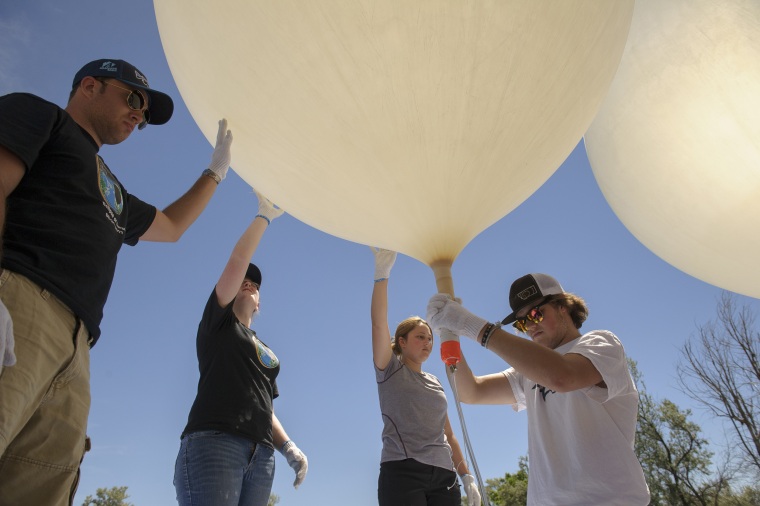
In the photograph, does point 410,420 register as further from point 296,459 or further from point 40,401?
point 40,401

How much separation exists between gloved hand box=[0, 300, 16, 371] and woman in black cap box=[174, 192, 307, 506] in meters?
1.16

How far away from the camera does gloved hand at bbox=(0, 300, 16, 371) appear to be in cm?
87

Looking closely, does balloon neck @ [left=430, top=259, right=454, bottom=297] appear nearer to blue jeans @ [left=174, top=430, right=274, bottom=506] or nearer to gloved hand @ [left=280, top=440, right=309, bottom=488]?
blue jeans @ [left=174, top=430, right=274, bottom=506]

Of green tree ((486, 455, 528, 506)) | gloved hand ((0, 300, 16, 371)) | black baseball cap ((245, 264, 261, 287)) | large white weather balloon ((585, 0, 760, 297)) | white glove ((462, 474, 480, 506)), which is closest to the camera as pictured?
gloved hand ((0, 300, 16, 371))

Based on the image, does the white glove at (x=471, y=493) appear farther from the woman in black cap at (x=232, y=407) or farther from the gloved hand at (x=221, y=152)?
the gloved hand at (x=221, y=152)

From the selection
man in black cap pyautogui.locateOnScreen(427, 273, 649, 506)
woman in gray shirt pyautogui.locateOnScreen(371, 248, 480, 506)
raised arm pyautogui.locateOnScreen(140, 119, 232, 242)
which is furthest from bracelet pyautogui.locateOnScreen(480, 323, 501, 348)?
raised arm pyautogui.locateOnScreen(140, 119, 232, 242)

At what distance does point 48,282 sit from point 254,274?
1603 millimetres

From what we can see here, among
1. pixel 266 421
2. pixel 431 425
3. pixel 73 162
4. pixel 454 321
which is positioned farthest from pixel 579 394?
pixel 73 162

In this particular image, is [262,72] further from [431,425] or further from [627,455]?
[431,425]

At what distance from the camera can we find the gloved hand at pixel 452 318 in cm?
174

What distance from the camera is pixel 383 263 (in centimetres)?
276

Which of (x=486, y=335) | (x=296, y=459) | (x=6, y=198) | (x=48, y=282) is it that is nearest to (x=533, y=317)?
(x=486, y=335)

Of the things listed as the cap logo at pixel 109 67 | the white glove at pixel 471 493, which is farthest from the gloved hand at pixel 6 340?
the white glove at pixel 471 493

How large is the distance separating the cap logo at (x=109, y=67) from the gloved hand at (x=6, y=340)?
0.95 meters
